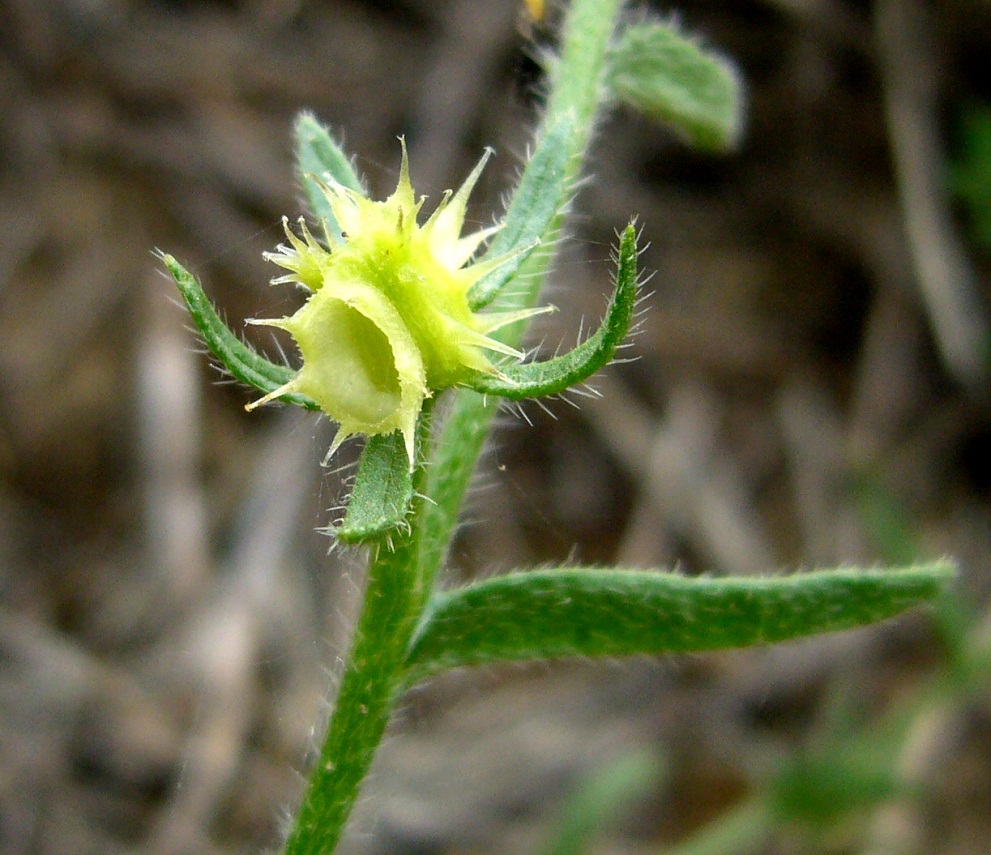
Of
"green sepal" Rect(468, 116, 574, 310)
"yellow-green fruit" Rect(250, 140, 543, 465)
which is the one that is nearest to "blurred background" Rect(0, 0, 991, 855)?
"green sepal" Rect(468, 116, 574, 310)

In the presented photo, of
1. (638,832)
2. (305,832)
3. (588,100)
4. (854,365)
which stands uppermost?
(588,100)

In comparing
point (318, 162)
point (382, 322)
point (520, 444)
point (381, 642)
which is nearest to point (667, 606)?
point (381, 642)

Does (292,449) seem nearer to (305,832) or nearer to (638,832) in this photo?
(638,832)

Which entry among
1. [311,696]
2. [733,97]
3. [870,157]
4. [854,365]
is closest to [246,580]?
[311,696]

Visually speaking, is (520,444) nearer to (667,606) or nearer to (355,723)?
(667,606)

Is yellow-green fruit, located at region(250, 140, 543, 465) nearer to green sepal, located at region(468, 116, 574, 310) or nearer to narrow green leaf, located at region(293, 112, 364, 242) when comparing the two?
green sepal, located at region(468, 116, 574, 310)

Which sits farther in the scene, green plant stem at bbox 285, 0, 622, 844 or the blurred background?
the blurred background

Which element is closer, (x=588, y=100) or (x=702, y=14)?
(x=588, y=100)
